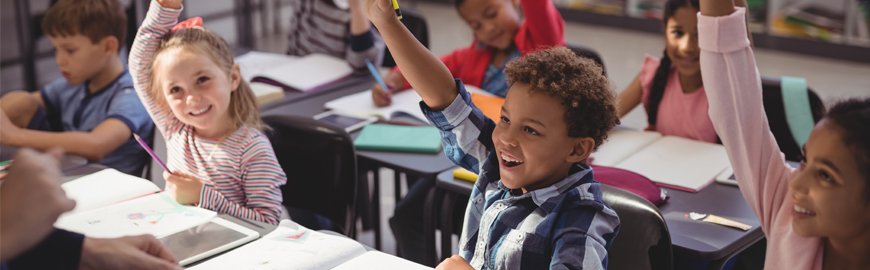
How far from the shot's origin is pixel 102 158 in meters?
1.85

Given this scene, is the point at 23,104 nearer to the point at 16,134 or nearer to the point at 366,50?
the point at 16,134

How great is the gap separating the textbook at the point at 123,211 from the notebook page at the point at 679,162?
964 mm

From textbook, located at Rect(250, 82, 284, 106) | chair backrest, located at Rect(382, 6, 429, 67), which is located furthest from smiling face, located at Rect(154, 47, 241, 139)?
chair backrest, located at Rect(382, 6, 429, 67)

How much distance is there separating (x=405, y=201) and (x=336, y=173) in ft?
1.29

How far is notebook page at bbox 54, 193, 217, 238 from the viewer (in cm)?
122

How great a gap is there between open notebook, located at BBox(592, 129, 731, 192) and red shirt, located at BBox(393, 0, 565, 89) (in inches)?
14.5

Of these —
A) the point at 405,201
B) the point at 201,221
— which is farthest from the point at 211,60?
the point at 405,201

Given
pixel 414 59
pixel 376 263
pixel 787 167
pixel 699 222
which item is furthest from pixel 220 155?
pixel 787 167

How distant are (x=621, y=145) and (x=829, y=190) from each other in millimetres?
916

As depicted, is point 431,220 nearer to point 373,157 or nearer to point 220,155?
point 373,157

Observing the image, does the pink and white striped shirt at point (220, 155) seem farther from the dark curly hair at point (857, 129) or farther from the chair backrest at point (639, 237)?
the dark curly hair at point (857, 129)

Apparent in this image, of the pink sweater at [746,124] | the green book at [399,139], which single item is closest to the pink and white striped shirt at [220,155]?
the green book at [399,139]

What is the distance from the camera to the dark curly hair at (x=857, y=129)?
0.92m

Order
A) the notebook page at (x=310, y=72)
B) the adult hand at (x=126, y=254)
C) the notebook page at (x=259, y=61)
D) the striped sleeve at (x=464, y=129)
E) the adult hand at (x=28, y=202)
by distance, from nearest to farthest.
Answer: the adult hand at (x=28, y=202), the adult hand at (x=126, y=254), the striped sleeve at (x=464, y=129), the notebook page at (x=310, y=72), the notebook page at (x=259, y=61)
